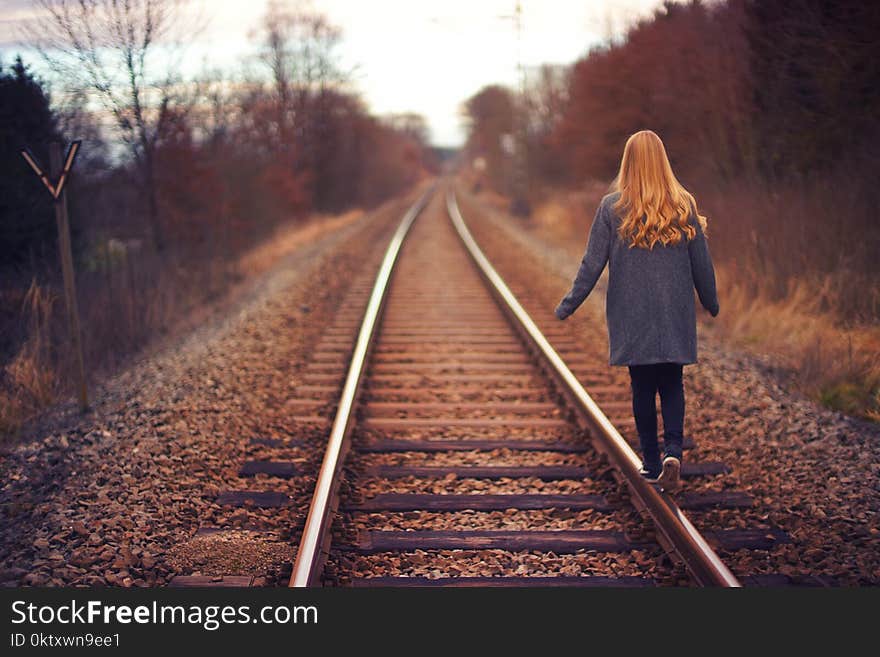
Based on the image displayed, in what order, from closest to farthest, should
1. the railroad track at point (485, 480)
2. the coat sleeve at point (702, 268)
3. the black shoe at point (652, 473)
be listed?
the railroad track at point (485, 480)
the coat sleeve at point (702, 268)
the black shoe at point (652, 473)

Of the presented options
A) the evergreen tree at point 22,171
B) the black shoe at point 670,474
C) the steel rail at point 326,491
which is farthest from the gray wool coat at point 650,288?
the evergreen tree at point 22,171

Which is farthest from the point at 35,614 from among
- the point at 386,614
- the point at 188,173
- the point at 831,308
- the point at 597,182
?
the point at 597,182

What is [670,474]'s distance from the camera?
4.15 m

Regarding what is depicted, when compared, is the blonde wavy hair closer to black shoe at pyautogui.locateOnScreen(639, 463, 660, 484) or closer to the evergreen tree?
black shoe at pyautogui.locateOnScreen(639, 463, 660, 484)

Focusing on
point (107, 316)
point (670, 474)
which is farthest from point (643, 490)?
point (107, 316)

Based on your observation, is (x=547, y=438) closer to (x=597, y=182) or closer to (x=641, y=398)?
(x=641, y=398)

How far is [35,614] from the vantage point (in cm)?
326

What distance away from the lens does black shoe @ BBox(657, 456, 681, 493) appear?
413 cm

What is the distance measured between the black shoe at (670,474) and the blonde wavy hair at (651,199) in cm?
113

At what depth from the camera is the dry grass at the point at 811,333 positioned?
6.22 metres

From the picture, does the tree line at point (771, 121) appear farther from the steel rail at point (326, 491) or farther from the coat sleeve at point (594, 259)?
the steel rail at point (326, 491)

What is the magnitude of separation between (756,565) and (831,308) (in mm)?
5176

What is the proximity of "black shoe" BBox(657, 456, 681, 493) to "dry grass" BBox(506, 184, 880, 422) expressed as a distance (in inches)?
93.6

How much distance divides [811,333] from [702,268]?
4240 millimetres
